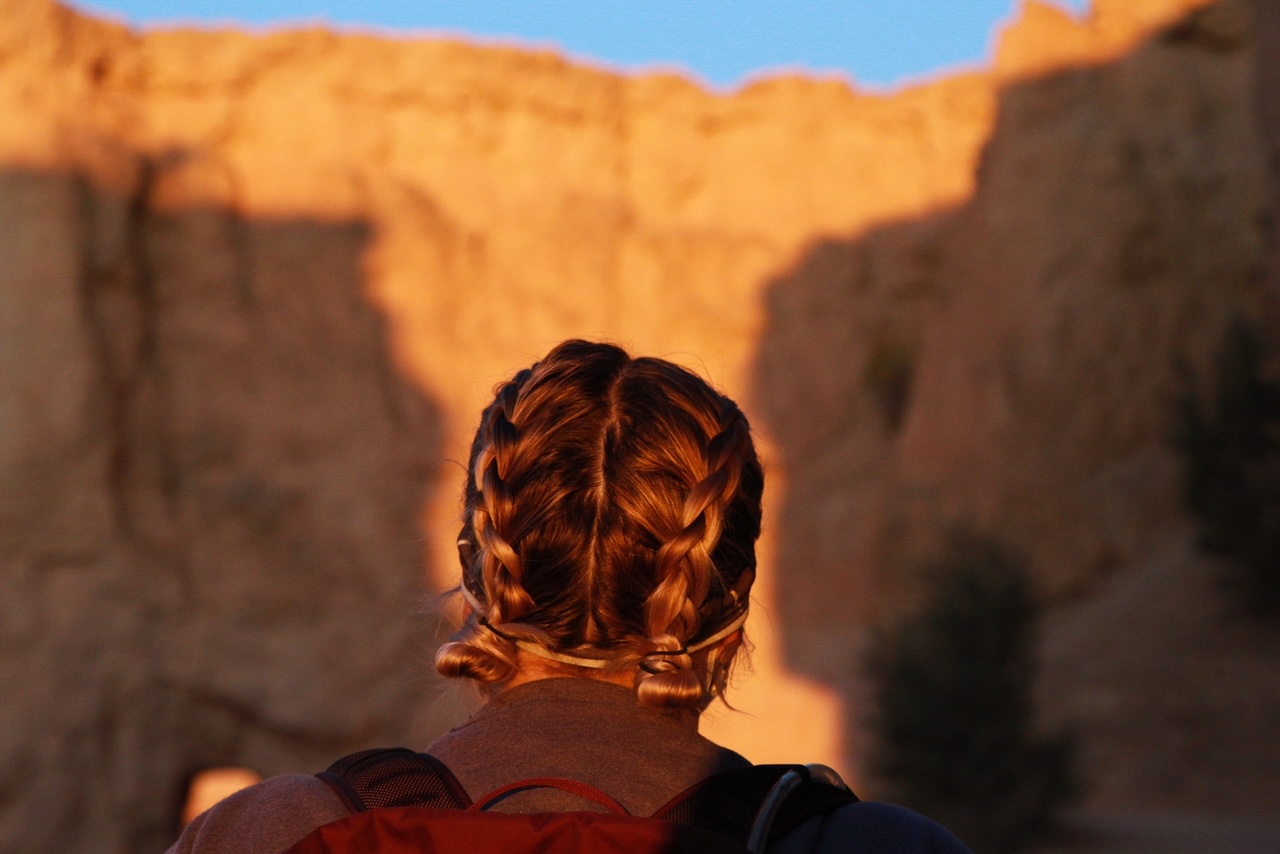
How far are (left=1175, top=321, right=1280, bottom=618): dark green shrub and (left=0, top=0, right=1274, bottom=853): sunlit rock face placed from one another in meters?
1.64

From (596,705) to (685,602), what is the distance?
0.41ft

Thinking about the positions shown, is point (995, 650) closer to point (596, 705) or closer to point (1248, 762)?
point (1248, 762)

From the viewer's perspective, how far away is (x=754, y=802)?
39.8 inches

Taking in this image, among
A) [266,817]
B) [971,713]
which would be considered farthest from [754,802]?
[971,713]

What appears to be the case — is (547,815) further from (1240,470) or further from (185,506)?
(185,506)

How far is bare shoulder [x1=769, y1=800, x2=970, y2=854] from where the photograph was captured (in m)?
1.01

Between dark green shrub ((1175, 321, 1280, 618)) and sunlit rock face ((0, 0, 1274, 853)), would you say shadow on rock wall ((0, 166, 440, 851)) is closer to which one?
sunlit rock face ((0, 0, 1274, 853))

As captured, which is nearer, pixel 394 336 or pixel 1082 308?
pixel 1082 308

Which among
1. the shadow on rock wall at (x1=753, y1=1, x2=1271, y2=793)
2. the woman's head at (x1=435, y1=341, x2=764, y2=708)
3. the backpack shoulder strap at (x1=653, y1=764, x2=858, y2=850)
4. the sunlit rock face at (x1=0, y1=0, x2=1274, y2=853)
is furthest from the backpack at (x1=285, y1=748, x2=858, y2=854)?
the shadow on rock wall at (x1=753, y1=1, x2=1271, y2=793)

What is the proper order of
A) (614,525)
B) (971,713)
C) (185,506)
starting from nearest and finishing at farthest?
(614,525)
(971,713)
(185,506)

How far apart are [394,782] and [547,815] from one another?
0.47 ft

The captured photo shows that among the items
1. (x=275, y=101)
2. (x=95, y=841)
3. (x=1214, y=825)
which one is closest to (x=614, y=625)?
(x=1214, y=825)

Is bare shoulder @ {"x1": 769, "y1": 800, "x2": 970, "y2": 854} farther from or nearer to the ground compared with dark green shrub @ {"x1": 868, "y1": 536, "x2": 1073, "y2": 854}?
farther from the ground

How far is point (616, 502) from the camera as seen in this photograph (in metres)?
1.13
